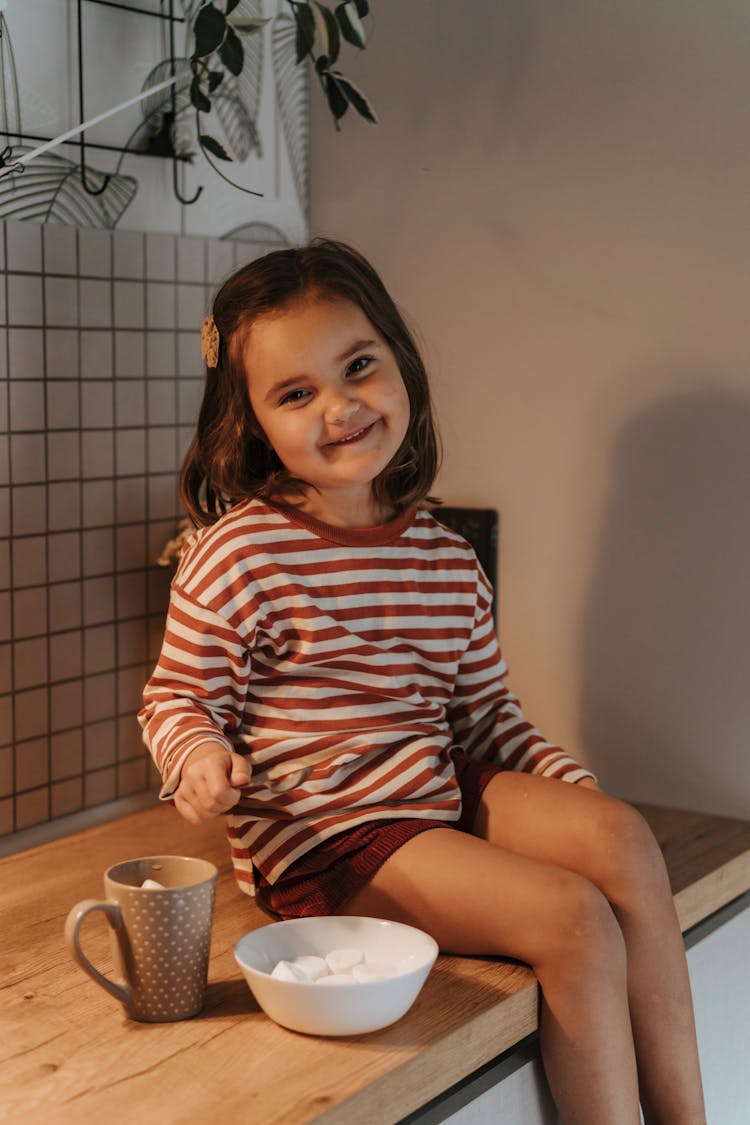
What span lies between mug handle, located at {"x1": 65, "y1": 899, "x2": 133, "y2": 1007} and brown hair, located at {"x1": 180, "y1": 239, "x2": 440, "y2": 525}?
0.44m

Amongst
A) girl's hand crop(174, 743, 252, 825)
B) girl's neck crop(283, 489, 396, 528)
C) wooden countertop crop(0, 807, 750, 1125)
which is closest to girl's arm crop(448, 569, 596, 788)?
girl's neck crop(283, 489, 396, 528)

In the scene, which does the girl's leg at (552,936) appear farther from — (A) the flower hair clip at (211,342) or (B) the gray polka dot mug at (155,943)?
(A) the flower hair clip at (211,342)

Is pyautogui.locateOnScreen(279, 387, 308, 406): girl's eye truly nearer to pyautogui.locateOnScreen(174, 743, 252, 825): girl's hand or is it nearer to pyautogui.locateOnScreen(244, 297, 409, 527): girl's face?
pyautogui.locateOnScreen(244, 297, 409, 527): girl's face

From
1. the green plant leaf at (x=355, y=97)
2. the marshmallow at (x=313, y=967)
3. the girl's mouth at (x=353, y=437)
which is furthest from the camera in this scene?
the green plant leaf at (x=355, y=97)

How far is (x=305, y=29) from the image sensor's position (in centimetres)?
140

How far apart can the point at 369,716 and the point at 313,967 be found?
280mm

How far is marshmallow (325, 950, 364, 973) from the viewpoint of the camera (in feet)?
3.31

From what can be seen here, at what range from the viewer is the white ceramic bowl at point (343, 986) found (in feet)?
3.15

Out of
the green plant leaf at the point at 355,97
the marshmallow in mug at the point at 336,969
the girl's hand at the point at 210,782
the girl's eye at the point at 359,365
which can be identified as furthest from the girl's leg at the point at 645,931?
the green plant leaf at the point at 355,97

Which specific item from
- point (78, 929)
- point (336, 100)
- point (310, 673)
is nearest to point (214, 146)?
point (336, 100)

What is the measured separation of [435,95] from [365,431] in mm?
630

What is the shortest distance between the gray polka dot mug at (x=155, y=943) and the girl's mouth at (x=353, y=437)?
1.33 feet

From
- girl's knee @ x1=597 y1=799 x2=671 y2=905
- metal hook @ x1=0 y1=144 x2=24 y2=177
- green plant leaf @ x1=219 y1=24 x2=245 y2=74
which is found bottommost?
girl's knee @ x1=597 y1=799 x2=671 y2=905

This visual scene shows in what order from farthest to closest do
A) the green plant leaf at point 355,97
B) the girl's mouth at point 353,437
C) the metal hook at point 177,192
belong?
the metal hook at point 177,192 → the green plant leaf at point 355,97 → the girl's mouth at point 353,437
